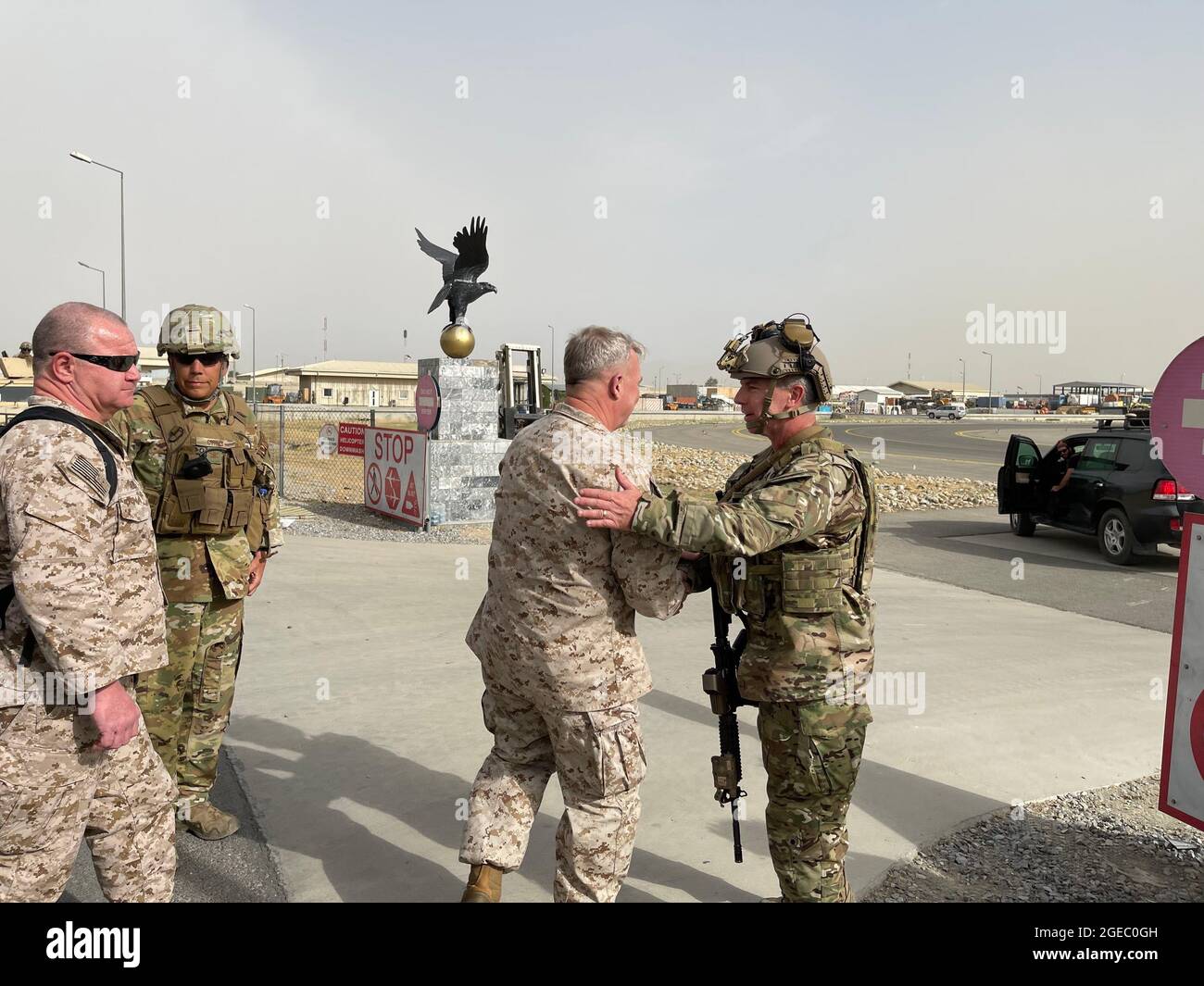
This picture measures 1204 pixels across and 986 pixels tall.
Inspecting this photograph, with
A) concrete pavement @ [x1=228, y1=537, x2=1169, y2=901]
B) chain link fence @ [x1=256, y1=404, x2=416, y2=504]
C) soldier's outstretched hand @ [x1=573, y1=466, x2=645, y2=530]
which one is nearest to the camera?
soldier's outstretched hand @ [x1=573, y1=466, x2=645, y2=530]

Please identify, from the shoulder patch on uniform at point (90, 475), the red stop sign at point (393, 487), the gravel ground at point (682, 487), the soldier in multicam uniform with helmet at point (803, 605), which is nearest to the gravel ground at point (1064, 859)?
the soldier in multicam uniform with helmet at point (803, 605)

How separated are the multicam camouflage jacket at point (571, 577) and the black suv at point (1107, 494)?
831 cm

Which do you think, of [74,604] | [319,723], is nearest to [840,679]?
[74,604]

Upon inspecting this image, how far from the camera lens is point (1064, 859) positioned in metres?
3.27

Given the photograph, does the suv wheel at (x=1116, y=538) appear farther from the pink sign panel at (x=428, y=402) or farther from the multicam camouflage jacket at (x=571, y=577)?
the multicam camouflage jacket at (x=571, y=577)

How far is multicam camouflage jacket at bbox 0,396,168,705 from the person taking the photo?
6.86 feet

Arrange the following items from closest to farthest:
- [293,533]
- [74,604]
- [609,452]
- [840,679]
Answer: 1. [74,604]
2. [609,452]
3. [840,679]
4. [293,533]

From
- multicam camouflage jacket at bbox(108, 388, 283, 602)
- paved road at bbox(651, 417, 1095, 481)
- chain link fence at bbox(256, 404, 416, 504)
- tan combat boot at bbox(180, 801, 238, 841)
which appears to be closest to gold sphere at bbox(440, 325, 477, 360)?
chain link fence at bbox(256, 404, 416, 504)

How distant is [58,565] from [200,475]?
4.59ft

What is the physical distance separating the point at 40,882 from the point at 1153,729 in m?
4.98

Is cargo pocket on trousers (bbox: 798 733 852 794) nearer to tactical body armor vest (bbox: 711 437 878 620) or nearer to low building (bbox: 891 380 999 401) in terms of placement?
tactical body armor vest (bbox: 711 437 878 620)

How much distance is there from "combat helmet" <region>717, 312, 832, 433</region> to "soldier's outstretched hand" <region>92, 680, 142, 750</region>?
6.35 feet

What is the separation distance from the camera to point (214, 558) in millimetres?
3484
